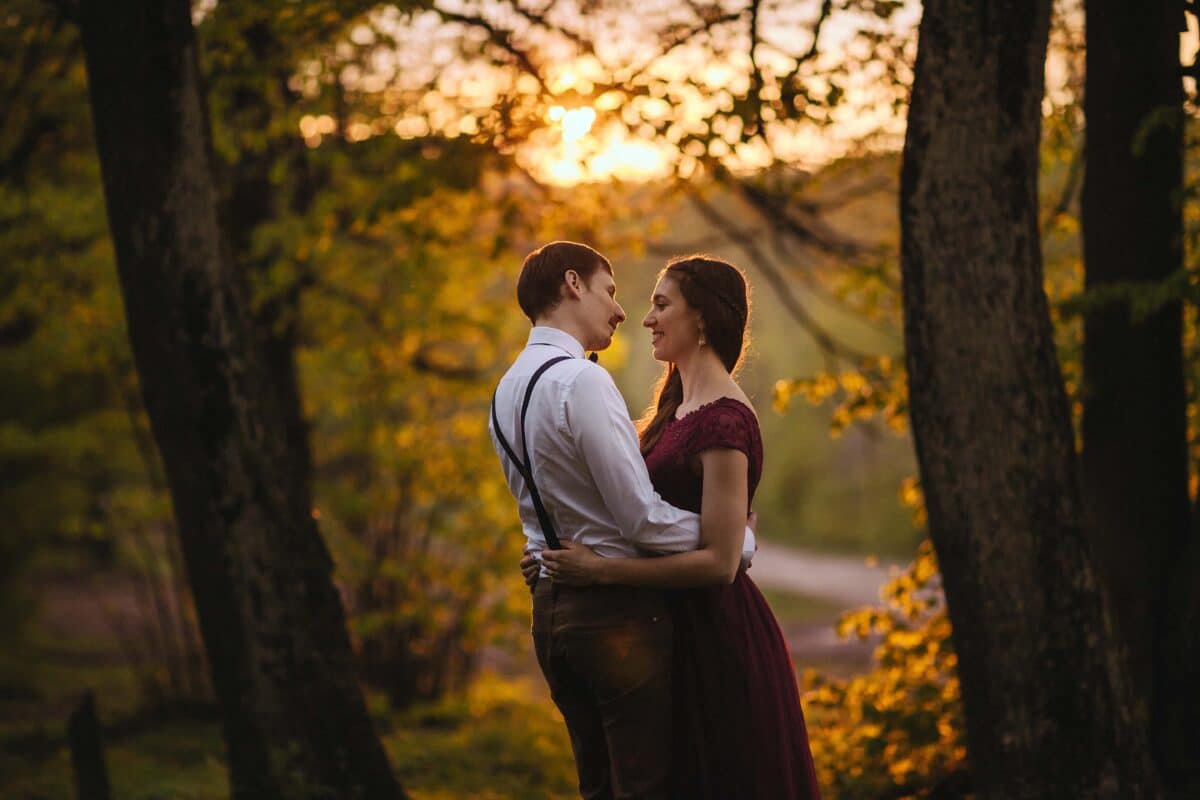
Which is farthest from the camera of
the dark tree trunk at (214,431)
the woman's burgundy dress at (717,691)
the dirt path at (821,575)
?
the dirt path at (821,575)

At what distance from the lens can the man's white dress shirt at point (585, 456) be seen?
3172mm

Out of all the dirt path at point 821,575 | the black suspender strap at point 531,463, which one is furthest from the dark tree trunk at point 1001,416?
the dirt path at point 821,575

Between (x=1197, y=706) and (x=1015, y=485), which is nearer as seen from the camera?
(x=1015, y=485)

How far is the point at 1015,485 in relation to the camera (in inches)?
175

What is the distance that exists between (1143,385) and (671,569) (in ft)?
11.5

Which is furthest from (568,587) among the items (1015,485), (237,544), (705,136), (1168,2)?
(1168,2)

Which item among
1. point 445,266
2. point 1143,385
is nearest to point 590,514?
point 1143,385

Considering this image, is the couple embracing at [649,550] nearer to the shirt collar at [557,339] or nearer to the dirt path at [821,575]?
the shirt collar at [557,339]

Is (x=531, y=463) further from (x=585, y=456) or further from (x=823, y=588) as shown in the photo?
(x=823, y=588)

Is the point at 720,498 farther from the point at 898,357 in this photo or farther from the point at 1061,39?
the point at 1061,39

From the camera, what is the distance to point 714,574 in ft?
10.8

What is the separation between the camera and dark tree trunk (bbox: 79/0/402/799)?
5.45 m

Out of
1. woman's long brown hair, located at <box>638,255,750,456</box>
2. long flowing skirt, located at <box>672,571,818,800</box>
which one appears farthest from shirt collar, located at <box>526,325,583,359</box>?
long flowing skirt, located at <box>672,571,818,800</box>

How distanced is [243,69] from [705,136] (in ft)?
9.84
